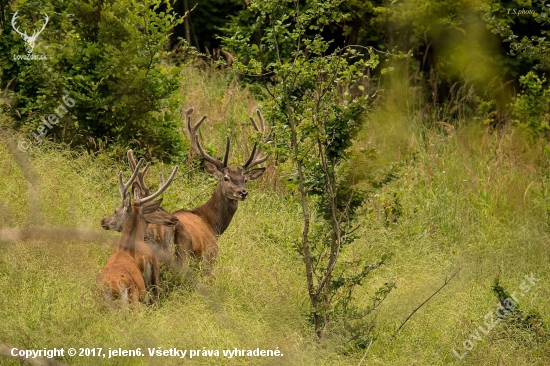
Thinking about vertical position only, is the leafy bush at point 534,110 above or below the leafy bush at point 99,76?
below

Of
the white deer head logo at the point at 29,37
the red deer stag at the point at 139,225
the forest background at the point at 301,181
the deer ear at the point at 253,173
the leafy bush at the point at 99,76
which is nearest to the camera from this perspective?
the forest background at the point at 301,181

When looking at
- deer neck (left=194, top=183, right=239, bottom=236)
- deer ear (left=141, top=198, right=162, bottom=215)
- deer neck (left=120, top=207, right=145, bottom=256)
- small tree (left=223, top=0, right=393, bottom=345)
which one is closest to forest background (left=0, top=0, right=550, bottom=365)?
small tree (left=223, top=0, right=393, bottom=345)

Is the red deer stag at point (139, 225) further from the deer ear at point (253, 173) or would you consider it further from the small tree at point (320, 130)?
the deer ear at point (253, 173)

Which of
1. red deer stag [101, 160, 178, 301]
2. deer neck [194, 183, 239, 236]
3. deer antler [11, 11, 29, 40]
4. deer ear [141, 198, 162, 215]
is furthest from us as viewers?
deer antler [11, 11, 29, 40]

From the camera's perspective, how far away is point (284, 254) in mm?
9195

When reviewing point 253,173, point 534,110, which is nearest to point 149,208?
point 253,173

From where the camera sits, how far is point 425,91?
1481 cm

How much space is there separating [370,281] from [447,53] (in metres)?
6.87

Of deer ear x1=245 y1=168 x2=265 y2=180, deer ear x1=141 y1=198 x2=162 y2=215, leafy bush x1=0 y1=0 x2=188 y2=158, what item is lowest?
deer ear x1=245 y1=168 x2=265 y2=180

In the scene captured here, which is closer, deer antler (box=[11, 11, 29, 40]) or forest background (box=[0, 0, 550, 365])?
forest background (box=[0, 0, 550, 365])

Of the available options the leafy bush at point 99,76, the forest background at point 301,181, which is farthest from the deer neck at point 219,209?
the leafy bush at point 99,76

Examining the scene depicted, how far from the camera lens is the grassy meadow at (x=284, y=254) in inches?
258

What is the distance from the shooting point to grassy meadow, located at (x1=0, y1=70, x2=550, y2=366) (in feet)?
21.5

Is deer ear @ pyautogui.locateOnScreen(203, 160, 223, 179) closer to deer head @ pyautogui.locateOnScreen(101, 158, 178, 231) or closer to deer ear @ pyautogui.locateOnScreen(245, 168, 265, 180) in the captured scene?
deer ear @ pyautogui.locateOnScreen(245, 168, 265, 180)
